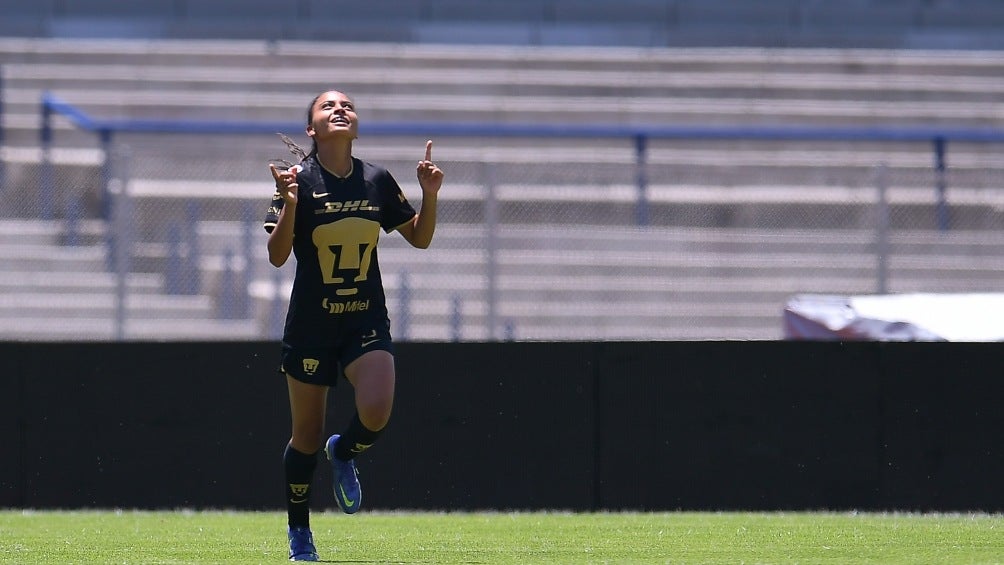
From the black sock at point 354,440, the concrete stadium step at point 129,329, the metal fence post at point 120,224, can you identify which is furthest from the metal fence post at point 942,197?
the black sock at point 354,440

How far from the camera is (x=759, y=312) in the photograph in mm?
10344

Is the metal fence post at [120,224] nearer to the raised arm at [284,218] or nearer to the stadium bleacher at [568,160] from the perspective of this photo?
the stadium bleacher at [568,160]

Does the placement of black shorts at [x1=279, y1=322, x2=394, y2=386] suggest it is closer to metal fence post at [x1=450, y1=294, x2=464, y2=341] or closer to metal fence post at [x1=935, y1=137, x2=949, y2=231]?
metal fence post at [x1=450, y1=294, x2=464, y2=341]

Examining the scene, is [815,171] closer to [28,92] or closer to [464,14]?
[464,14]

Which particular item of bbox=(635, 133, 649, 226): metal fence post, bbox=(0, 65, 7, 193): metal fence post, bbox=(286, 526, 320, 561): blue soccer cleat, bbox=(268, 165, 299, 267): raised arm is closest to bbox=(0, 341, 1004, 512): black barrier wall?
bbox=(635, 133, 649, 226): metal fence post

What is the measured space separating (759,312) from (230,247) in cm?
341

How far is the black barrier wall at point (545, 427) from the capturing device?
30.4 ft

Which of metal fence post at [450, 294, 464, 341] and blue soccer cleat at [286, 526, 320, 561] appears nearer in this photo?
blue soccer cleat at [286, 526, 320, 561]

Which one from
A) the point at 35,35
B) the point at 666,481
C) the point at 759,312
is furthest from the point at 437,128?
the point at 35,35

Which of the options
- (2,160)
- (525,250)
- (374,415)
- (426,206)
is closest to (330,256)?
(426,206)

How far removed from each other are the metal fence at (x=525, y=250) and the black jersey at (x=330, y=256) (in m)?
3.55

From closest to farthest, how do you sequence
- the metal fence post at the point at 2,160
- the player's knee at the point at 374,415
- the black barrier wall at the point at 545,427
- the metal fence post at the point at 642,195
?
1. the player's knee at the point at 374,415
2. the black barrier wall at the point at 545,427
3. the metal fence post at the point at 642,195
4. the metal fence post at the point at 2,160

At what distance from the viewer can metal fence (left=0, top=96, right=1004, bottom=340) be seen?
33.3 ft

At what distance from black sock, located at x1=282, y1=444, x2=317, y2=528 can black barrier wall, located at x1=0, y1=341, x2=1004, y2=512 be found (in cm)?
266
